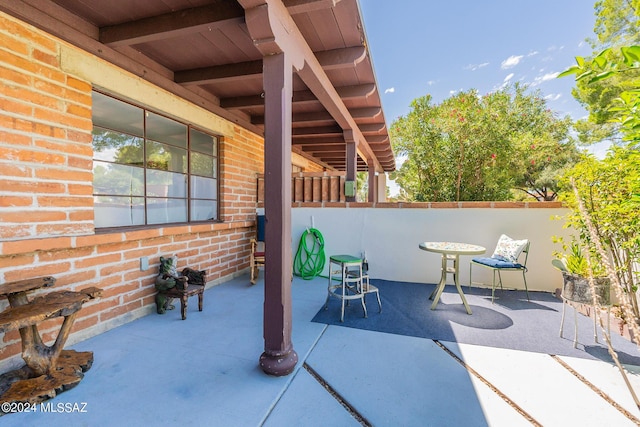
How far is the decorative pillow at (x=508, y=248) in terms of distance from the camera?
348 cm

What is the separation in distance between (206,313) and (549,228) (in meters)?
4.69

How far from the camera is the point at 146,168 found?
3207 mm

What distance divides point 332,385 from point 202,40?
3102 mm

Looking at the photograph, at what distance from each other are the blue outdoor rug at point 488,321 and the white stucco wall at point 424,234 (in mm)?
466

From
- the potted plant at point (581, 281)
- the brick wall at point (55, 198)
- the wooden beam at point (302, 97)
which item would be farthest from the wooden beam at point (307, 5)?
the potted plant at point (581, 281)

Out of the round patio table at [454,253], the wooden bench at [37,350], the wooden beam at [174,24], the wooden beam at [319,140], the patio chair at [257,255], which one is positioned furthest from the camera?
the wooden beam at [319,140]

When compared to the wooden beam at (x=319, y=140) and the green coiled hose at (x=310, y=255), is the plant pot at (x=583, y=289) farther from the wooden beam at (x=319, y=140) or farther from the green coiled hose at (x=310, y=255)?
the wooden beam at (x=319, y=140)

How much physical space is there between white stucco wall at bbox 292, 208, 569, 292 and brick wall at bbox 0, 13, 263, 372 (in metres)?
2.70

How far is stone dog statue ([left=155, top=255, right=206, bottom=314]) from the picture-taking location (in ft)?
9.79

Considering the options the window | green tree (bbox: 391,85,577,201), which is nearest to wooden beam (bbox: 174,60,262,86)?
the window

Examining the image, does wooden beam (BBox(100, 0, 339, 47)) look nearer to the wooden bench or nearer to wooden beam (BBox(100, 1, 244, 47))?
wooden beam (BBox(100, 1, 244, 47))

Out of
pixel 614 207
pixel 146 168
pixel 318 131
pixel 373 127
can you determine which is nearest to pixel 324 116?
pixel 318 131

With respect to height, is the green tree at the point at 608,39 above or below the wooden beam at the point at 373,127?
above

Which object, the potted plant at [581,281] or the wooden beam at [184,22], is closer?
the wooden beam at [184,22]
